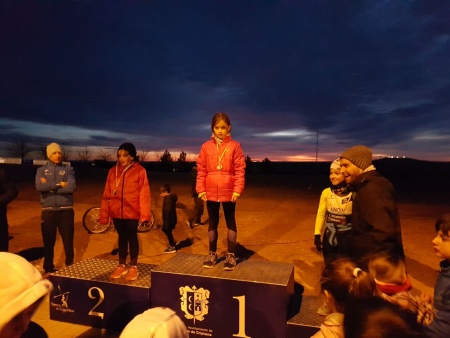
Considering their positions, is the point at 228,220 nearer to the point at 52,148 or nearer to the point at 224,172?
the point at 224,172

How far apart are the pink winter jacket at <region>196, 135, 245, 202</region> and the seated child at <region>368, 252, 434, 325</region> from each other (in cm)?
180

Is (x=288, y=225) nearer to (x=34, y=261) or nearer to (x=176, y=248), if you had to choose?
(x=176, y=248)

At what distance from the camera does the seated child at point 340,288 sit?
2266 millimetres

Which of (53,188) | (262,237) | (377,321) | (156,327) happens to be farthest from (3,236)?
(262,237)

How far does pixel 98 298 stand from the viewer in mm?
4062

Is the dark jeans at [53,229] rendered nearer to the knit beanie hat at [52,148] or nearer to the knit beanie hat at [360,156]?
the knit beanie hat at [52,148]

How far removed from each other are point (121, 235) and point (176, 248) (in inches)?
121

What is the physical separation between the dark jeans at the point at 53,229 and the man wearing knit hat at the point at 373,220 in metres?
4.26

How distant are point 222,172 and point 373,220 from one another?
1790mm

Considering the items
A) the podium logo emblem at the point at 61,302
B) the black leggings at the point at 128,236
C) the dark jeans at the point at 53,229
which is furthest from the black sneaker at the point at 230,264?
the dark jeans at the point at 53,229

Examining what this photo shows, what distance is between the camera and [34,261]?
21.2 ft

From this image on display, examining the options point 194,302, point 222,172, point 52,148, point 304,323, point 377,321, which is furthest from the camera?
point 52,148

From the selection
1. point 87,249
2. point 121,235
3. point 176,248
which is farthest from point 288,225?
point 121,235

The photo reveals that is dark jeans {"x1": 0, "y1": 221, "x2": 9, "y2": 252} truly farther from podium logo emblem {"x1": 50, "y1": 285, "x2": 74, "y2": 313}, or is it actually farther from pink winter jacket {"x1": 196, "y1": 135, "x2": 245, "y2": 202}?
pink winter jacket {"x1": 196, "y1": 135, "x2": 245, "y2": 202}
